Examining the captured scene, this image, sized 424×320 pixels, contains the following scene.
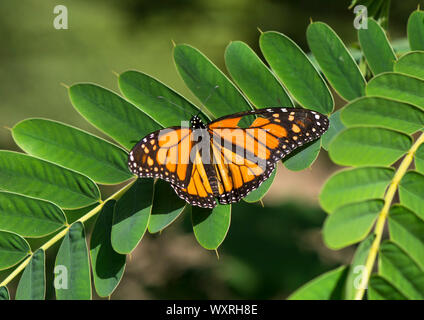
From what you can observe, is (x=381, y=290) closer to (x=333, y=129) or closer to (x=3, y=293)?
(x=333, y=129)

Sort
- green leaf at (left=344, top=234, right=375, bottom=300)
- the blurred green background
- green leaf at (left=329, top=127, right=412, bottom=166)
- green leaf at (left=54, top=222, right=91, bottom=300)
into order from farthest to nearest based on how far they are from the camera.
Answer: the blurred green background < green leaf at (left=54, top=222, right=91, bottom=300) < green leaf at (left=329, top=127, right=412, bottom=166) < green leaf at (left=344, top=234, right=375, bottom=300)

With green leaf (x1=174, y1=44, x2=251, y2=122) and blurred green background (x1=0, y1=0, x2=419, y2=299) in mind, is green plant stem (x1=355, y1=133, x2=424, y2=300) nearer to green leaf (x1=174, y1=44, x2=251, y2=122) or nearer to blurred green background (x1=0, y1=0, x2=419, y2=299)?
green leaf (x1=174, y1=44, x2=251, y2=122)

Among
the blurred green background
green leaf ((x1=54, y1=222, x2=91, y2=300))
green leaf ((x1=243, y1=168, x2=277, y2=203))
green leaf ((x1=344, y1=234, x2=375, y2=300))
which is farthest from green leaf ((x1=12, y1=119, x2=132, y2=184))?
the blurred green background

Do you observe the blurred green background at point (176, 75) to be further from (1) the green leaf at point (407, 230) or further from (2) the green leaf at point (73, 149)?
(1) the green leaf at point (407, 230)

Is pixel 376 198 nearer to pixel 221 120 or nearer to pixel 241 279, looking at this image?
pixel 221 120
